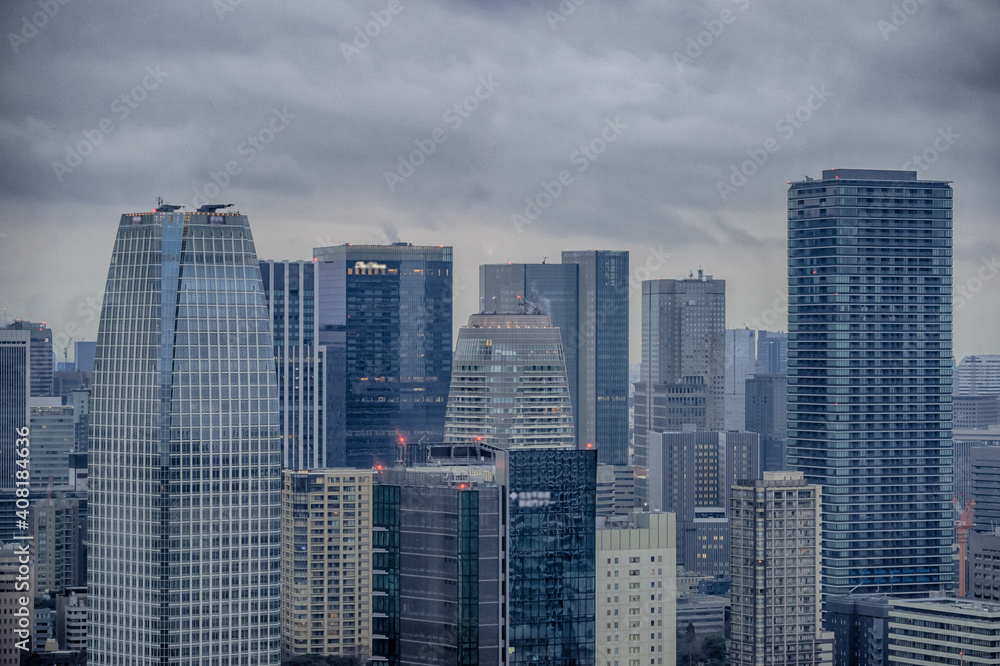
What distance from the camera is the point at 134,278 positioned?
2277 inches

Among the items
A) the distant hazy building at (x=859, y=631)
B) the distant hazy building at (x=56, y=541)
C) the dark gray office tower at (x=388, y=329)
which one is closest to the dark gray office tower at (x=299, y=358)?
the dark gray office tower at (x=388, y=329)

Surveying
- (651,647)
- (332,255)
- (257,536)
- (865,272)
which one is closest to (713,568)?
(865,272)

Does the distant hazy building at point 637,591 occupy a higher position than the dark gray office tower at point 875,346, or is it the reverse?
the dark gray office tower at point 875,346

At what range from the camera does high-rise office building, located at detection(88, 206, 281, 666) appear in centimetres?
5653

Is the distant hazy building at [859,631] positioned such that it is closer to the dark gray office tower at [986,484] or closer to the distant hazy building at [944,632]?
the distant hazy building at [944,632]

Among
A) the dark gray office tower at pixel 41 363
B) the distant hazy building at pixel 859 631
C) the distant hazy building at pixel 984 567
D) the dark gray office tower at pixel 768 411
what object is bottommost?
the distant hazy building at pixel 859 631

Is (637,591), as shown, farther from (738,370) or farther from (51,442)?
(738,370)

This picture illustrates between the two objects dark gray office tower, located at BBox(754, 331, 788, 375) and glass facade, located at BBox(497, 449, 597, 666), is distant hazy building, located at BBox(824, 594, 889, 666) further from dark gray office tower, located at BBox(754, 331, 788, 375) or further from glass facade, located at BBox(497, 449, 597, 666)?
dark gray office tower, located at BBox(754, 331, 788, 375)

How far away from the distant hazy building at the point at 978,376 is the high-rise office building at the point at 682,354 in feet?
66.1

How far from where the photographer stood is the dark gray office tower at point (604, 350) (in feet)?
404

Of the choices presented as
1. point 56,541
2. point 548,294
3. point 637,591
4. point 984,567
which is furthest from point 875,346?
point 56,541

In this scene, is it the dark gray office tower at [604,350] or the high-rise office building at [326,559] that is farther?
the dark gray office tower at [604,350]

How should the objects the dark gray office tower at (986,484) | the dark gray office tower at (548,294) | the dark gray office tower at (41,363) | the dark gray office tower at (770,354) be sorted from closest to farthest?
the dark gray office tower at (41,363)
the dark gray office tower at (986,484)
the dark gray office tower at (548,294)
the dark gray office tower at (770,354)

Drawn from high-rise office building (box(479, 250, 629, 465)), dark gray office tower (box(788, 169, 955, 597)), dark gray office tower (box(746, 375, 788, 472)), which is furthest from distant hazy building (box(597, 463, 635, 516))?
dark gray office tower (box(788, 169, 955, 597))
